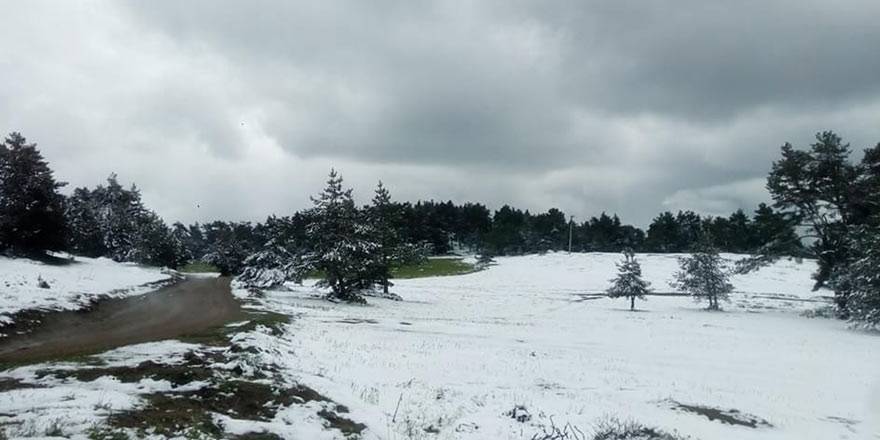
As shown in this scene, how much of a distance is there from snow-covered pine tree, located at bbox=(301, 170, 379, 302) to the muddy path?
9.44 metres

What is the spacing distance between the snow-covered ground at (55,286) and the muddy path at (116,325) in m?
0.90

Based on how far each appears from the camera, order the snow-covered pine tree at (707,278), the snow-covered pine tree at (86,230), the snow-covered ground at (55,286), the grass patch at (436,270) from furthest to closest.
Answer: the grass patch at (436,270) → the snow-covered pine tree at (86,230) → the snow-covered pine tree at (707,278) → the snow-covered ground at (55,286)

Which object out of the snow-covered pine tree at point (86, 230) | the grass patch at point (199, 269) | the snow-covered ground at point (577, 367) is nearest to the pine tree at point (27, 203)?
the snow-covered ground at point (577, 367)

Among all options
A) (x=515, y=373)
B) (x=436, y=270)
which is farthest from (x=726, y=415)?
(x=436, y=270)

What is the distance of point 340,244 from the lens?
140ft

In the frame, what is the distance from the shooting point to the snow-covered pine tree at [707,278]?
152ft

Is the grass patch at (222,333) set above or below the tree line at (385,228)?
below

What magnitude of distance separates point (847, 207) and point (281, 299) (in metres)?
43.3

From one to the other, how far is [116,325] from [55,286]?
9.95 meters

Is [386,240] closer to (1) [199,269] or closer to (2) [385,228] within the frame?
(2) [385,228]

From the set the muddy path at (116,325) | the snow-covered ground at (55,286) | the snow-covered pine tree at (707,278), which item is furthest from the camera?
the snow-covered pine tree at (707,278)

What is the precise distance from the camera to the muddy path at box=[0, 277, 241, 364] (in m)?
14.7

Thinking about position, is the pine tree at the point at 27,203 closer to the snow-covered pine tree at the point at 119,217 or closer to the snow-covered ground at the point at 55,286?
the snow-covered ground at the point at 55,286

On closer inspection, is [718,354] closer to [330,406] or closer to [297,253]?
[330,406]
